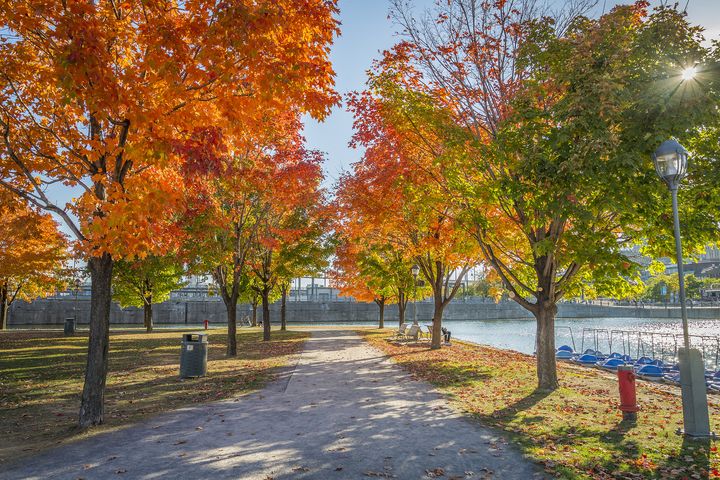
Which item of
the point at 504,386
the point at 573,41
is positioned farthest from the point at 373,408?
the point at 573,41

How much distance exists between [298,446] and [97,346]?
12.8ft

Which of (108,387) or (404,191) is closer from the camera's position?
(108,387)

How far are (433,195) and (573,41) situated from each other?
16.5 feet

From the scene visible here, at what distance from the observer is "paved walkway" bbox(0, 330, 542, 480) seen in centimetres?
525

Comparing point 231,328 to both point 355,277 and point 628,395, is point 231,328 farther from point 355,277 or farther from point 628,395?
point 355,277

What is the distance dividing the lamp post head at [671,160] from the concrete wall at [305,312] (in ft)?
199

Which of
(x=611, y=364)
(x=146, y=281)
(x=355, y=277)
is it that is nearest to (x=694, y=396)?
(x=611, y=364)

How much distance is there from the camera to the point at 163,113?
23.2ft

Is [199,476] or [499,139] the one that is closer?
[199,476]

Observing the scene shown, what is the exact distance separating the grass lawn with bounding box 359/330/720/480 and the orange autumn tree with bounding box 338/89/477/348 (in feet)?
12.4

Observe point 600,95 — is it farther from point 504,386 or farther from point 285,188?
point 285,188

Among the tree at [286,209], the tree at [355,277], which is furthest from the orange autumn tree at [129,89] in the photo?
the tree at [355,277]

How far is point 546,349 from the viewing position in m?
10.9

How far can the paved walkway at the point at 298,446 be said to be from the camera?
525 centimetres
